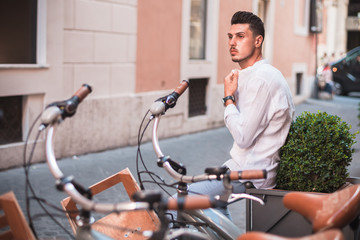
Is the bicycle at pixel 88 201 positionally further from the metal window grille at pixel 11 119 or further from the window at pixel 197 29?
the window at pixel 197 29

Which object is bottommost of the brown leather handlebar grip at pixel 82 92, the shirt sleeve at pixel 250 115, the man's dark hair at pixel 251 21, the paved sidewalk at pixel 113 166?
the paved sidewalk at pixel 113 166

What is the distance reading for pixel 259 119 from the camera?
3025 millimetres

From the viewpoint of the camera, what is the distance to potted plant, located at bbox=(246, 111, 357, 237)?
3.05 m

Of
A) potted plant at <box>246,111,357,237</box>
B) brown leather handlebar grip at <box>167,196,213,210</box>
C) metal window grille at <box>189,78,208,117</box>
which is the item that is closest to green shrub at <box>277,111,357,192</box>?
potted plant at <box>246,111,357,237</box>

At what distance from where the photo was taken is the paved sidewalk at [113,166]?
5285mm

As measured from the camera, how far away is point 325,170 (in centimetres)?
311

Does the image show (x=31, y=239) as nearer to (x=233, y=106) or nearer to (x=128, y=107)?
(x=233, y=106)

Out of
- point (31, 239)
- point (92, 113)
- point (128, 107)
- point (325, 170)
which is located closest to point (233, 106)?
point (325, 170)

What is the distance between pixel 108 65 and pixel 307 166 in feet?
19.3

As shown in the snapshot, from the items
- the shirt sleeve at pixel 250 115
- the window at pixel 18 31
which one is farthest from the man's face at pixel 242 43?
the window at pixel 18 31

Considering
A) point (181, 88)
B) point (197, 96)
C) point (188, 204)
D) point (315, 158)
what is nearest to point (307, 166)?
point (315, 158)

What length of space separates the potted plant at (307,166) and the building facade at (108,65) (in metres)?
2.84

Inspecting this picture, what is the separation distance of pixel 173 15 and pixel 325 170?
750 cm

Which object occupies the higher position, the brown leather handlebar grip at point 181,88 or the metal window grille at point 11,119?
the brown leather handlebar grip at point 181,88
